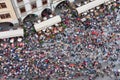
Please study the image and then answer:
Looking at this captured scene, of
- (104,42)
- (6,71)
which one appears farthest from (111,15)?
(6,71)

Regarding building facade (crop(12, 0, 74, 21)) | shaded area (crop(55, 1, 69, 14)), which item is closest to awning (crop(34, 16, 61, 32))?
building facade (crop(12, 0, 74, 21))

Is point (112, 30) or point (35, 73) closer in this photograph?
point (35, 73)

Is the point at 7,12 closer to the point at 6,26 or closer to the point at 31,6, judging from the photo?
the point at 31,6

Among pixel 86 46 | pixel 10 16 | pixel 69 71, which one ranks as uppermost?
pixel 10 16

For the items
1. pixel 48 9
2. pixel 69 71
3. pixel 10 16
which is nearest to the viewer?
pixel 69 71

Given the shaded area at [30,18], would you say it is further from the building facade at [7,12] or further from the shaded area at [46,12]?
the building facade at [7,12]

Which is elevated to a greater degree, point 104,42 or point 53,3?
point 53,3

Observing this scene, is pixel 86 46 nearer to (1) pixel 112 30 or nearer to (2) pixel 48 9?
(1) pixel 112 30
